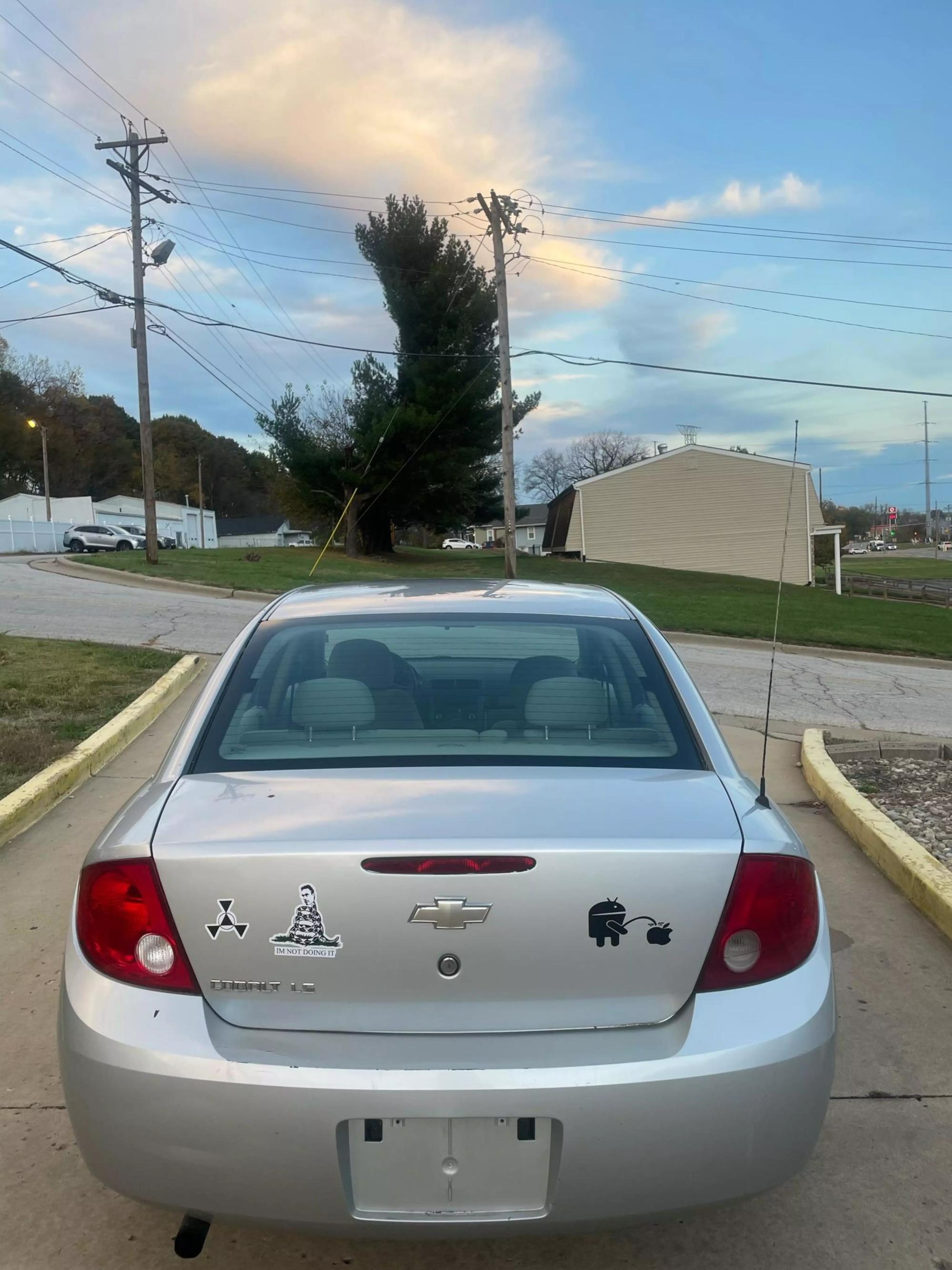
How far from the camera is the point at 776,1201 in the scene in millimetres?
2754

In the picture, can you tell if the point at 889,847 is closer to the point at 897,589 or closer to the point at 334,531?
the point at 334,531

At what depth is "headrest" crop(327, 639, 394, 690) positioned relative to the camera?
10.5 feet

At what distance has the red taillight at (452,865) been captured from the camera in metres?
2.09

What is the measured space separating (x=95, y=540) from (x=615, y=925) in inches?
2121

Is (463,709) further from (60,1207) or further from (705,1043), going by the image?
(60,1207)

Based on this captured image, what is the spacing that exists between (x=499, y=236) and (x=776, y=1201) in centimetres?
2645

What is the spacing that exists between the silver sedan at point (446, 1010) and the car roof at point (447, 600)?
3.70ft

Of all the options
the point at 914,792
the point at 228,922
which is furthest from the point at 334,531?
the point at 228,922

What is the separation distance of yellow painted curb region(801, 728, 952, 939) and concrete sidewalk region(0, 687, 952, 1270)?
0.31 m

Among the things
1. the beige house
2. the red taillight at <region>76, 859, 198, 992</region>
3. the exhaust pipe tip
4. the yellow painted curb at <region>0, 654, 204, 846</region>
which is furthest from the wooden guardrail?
the red taillight at <region>76, 859, 198, 992</region>

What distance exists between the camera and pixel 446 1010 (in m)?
2.10

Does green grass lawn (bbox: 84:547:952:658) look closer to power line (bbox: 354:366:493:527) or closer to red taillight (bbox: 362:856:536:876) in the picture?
red taillight (bbox: 362:856:536:876)

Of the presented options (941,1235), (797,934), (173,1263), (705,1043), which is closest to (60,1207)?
(173,1263)

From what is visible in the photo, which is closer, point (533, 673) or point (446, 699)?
point (446, 699)
